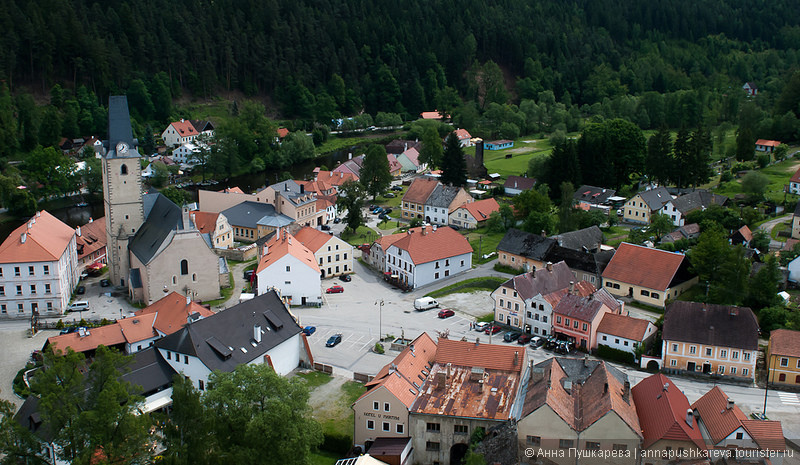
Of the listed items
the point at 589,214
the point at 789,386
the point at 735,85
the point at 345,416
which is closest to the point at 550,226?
the point at 589,214

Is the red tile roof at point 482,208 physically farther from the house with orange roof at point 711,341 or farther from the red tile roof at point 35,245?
the red tile roof at point 35,245

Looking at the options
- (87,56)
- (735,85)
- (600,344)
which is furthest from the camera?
(735,85)

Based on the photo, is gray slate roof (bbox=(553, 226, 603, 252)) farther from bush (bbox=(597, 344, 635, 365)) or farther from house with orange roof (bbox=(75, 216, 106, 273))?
house with orange roof (bbox=(75, 216, 106, 273))

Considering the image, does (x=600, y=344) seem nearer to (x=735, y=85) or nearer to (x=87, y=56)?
(x=87, y=56)

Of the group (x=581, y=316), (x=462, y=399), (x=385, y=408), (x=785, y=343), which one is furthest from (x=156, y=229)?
(x=785, y=343)

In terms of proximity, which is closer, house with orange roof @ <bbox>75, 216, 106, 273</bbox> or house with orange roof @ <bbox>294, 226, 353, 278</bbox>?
house with orange roof @ <bbox>294, 226, 353, 278</bbox>

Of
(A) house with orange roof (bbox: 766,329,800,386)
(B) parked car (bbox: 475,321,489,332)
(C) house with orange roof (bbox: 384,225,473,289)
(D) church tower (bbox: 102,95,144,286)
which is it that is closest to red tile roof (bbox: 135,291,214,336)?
(D) church tower (bbox: 102,95,144,286)
